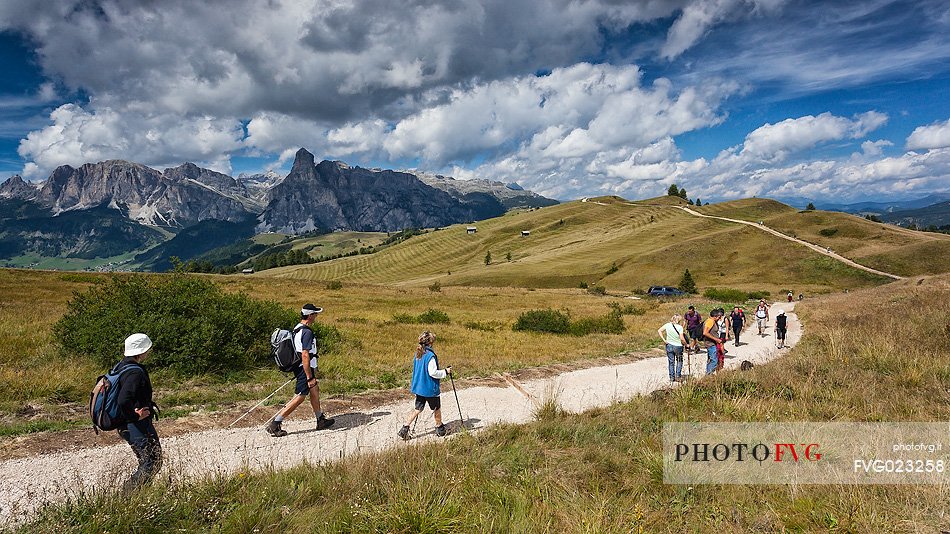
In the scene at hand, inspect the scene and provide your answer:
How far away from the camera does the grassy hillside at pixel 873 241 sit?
76.8m

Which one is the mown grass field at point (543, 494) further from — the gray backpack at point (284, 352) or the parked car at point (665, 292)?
the parked car at point (665, 292)

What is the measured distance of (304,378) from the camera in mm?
9297

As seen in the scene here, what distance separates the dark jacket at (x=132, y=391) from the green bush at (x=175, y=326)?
8.15m

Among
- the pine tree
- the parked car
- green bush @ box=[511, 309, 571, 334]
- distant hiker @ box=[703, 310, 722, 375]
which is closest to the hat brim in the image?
distant hiker @ box=[703, 310, 722, 375]

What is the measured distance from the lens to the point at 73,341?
1438 centimetres

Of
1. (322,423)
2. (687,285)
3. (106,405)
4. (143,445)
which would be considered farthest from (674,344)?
Result: (687,285)

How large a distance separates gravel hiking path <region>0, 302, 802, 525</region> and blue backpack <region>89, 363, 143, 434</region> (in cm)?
64

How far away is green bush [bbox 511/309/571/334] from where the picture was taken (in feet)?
93.5

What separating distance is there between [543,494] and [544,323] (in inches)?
940

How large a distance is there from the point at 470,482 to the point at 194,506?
10.2ft

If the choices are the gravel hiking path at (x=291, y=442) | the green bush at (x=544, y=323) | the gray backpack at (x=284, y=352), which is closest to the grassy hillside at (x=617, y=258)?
the green bush at (x=544, y=323)

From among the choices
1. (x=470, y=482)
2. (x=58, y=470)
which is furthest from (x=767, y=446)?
(x=58, y=470)

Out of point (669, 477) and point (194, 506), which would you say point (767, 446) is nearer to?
point (669, 477)

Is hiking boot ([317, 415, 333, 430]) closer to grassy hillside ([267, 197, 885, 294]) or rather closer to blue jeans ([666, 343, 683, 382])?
blue jeans ([666, 343, 683, 382])
